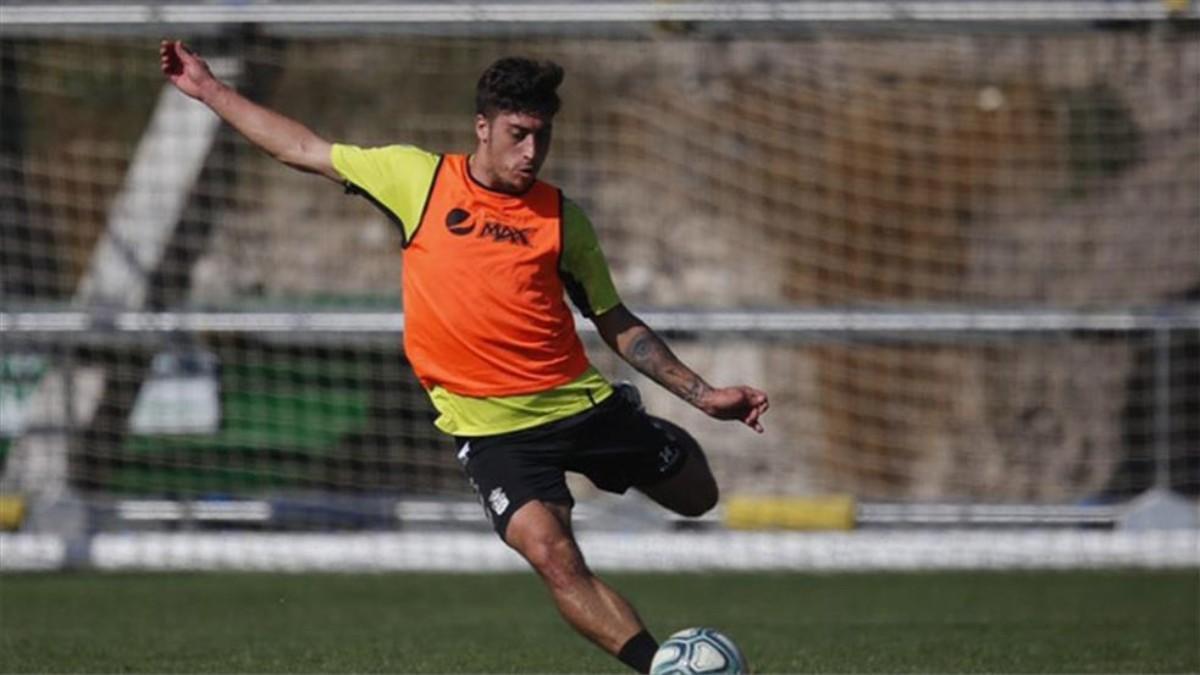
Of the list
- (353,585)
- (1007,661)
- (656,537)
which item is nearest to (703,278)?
(656,537)

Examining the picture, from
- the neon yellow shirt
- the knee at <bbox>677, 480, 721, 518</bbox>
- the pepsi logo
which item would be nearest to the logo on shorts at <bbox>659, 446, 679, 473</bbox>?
the knee at <bbox>677, 480, 721, 518</bbox>

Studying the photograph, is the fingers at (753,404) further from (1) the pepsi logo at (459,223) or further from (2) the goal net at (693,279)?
(2) the goal net at (693,279)

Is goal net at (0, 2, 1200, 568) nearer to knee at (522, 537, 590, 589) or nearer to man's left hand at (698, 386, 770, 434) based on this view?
man's left hand at (698, 386, 770, 434)

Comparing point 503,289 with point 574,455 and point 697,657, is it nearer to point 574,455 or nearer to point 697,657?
point 574,455

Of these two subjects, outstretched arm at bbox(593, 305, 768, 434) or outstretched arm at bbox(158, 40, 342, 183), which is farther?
outstretched arm at bbox(158, 40, 342, 183)

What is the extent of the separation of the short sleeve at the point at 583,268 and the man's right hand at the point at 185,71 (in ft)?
3.60

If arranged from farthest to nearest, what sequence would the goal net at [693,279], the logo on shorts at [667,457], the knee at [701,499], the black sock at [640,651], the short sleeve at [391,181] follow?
the goal net at [693,279] < the knee at [701,499] < the logo on shorts at [667,457] < the short sleeve at [391,181] < the black sock at [640,651]

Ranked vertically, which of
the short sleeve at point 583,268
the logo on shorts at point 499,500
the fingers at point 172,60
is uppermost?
the fingers at point 172,60

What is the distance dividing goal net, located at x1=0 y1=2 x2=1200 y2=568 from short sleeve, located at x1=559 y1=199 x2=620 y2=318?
487cm

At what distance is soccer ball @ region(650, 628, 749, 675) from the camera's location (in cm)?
564

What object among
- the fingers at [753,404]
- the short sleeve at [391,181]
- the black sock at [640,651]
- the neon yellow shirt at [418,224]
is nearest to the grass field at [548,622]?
the neon yellow shirt at [418,224]

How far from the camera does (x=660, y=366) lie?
652 cm

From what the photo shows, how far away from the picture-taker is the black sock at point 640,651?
5.84m

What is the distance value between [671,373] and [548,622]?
10.1ft
